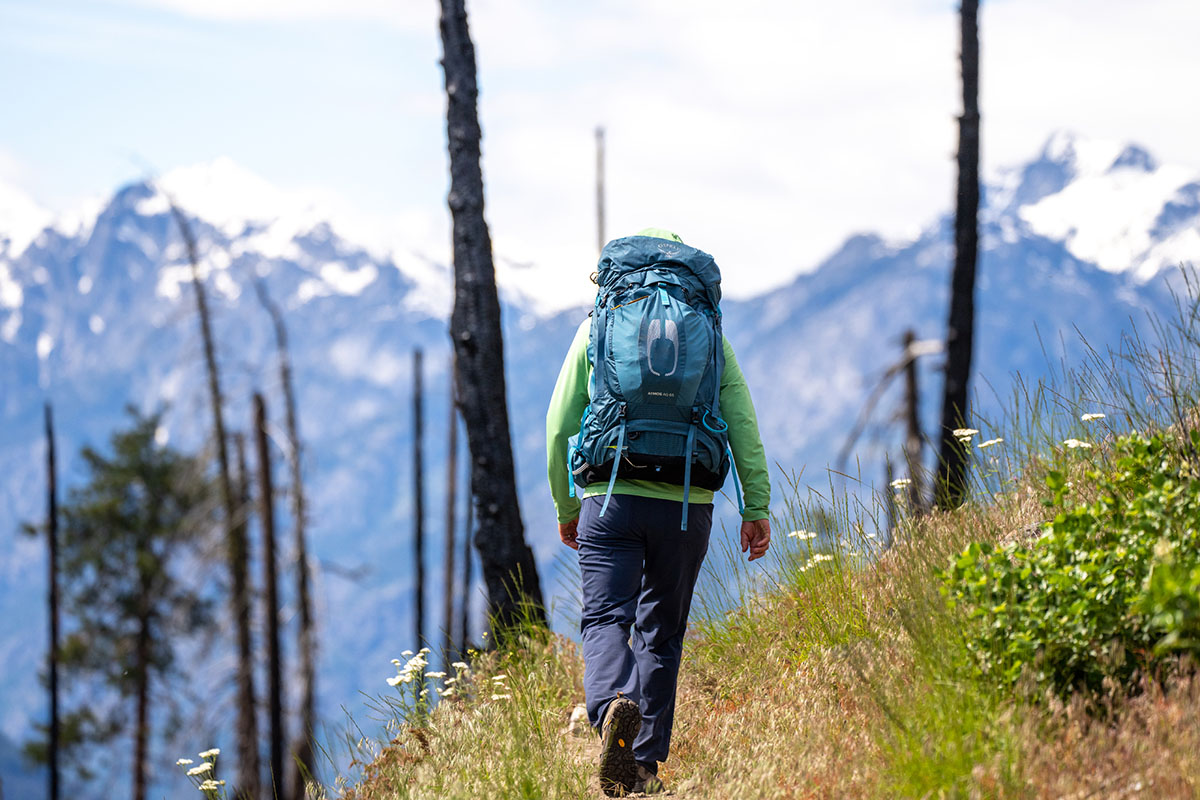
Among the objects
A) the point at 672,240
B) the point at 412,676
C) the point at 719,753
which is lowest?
the point at 719,753

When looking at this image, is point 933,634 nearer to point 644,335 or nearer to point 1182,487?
point 1182,487

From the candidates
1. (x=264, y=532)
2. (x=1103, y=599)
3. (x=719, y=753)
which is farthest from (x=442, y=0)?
(x=264, y=532)

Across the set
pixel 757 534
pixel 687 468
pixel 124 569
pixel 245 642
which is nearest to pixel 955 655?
pixel 757 534

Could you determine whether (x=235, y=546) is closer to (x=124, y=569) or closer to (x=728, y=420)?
(x=124, y=569)

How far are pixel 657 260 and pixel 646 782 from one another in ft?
6.24

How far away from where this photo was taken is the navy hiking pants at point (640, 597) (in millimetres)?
3740

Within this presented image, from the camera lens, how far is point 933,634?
3.50 metres

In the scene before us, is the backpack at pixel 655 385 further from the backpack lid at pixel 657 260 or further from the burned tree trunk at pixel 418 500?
the burned tree trunk at pixel 418 500

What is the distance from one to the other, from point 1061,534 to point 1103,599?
0.23 metres

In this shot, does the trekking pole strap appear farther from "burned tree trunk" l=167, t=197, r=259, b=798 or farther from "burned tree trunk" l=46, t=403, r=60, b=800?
"burned tree trunk" l=46, t=403, r=60, b=800

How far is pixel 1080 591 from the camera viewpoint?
9.96 ft

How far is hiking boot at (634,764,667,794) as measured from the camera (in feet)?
12.3

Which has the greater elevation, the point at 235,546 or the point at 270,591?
the point at 235,546

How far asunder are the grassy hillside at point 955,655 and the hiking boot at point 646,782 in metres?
0.10
